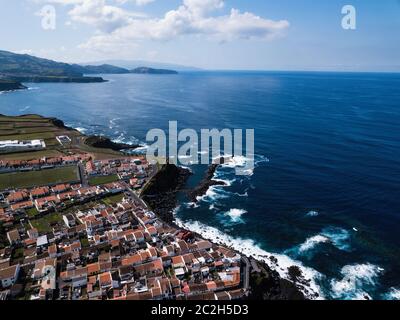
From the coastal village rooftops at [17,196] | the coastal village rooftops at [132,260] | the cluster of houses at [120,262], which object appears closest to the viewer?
the cluster of houses at [120,262]

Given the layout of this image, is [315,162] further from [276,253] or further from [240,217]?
[276,253]

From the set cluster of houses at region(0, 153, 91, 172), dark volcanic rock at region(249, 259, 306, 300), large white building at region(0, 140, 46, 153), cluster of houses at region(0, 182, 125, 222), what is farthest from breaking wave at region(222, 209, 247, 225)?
large white building at region(0, 140, 46, 153)

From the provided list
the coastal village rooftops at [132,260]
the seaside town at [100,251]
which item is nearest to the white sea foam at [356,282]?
the seaside town at [100,251]

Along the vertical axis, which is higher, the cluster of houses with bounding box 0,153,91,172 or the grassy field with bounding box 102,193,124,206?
the cluster of houses with bounding box 0,153,91,172

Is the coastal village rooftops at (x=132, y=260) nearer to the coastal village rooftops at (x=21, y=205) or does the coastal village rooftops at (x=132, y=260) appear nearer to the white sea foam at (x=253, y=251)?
the white sea foam at (x=253, y=251)

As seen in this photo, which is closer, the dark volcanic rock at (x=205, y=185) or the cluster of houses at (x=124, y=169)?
the dark volcanic rock at (x=205, y=185)

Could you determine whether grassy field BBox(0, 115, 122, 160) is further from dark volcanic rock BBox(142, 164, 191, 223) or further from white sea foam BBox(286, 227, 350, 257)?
white sea foam BBox(286, 227, 350, 257)
